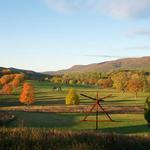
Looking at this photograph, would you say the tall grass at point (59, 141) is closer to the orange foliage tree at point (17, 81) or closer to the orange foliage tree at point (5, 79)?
the orange foliage tree at point (17, 81)

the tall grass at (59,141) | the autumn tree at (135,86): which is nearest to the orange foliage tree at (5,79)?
the autumn tree at (135,86)

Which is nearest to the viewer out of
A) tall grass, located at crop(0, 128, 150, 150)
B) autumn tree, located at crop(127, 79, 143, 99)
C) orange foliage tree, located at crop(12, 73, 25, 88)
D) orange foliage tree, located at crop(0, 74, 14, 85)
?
tall grass, located at crop(0, 128, 150, 150)

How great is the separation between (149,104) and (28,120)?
747 inches

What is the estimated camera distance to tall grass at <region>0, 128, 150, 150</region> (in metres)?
11.6

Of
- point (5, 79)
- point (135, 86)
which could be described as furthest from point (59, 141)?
point (5, 79)

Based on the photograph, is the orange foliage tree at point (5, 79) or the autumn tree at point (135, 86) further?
the orange foliage tree at point (5, 79)

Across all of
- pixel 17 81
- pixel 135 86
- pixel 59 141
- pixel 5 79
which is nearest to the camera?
pixel 59 141

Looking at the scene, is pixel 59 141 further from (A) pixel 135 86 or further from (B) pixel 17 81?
(B) pixel 17 81

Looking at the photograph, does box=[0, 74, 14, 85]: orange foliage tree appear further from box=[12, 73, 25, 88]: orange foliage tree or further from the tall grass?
the tall grass

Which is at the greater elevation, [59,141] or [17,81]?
[17,81]

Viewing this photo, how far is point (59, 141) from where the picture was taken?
12602 mm

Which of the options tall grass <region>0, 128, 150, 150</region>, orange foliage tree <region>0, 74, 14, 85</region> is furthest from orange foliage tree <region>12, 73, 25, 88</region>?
tall grass <region>0, 128, 150, 150</region>

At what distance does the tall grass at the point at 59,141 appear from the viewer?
11.6 meters

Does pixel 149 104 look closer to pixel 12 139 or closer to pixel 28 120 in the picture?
pixel 28 120
